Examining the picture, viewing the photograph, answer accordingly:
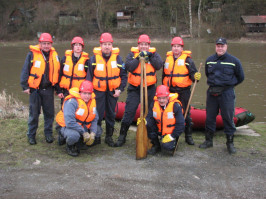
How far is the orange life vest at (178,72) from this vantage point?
17.5 ft

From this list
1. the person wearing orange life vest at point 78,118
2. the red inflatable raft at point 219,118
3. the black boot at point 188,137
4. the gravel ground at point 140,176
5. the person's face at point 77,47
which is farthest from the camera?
the red inflatable raft at point 219,118

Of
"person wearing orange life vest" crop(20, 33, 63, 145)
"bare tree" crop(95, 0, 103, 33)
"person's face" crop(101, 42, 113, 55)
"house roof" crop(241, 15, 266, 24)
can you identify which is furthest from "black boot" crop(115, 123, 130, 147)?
"bare tree" crop(95, 0, 103, 33)

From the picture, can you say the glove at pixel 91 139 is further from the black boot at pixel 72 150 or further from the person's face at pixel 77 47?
the person's face at pixel 77 47

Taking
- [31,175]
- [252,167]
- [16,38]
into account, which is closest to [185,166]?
[252,167]

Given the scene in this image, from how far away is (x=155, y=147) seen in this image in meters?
5.07

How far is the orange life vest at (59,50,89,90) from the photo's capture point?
5.39 metres

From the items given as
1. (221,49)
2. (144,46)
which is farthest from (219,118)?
(144,46)

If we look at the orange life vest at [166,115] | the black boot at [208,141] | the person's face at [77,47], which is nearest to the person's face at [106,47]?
the person's face at [77,47]

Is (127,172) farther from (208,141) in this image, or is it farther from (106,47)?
(106,47)

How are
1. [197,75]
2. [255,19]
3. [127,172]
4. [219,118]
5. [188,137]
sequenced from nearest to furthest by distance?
[127,172], [197,75], [188,137], [219,118], [255,19]

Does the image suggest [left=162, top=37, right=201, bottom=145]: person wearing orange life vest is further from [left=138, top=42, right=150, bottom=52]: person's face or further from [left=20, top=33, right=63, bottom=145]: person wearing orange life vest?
[left=20, top=33, right=63, bottom=145]: person wearing orange life vest

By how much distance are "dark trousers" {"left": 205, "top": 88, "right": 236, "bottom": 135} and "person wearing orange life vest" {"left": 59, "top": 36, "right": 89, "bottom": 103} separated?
2322 millimetres

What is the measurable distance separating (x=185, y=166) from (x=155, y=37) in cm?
3918

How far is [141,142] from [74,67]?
72.6 inches
